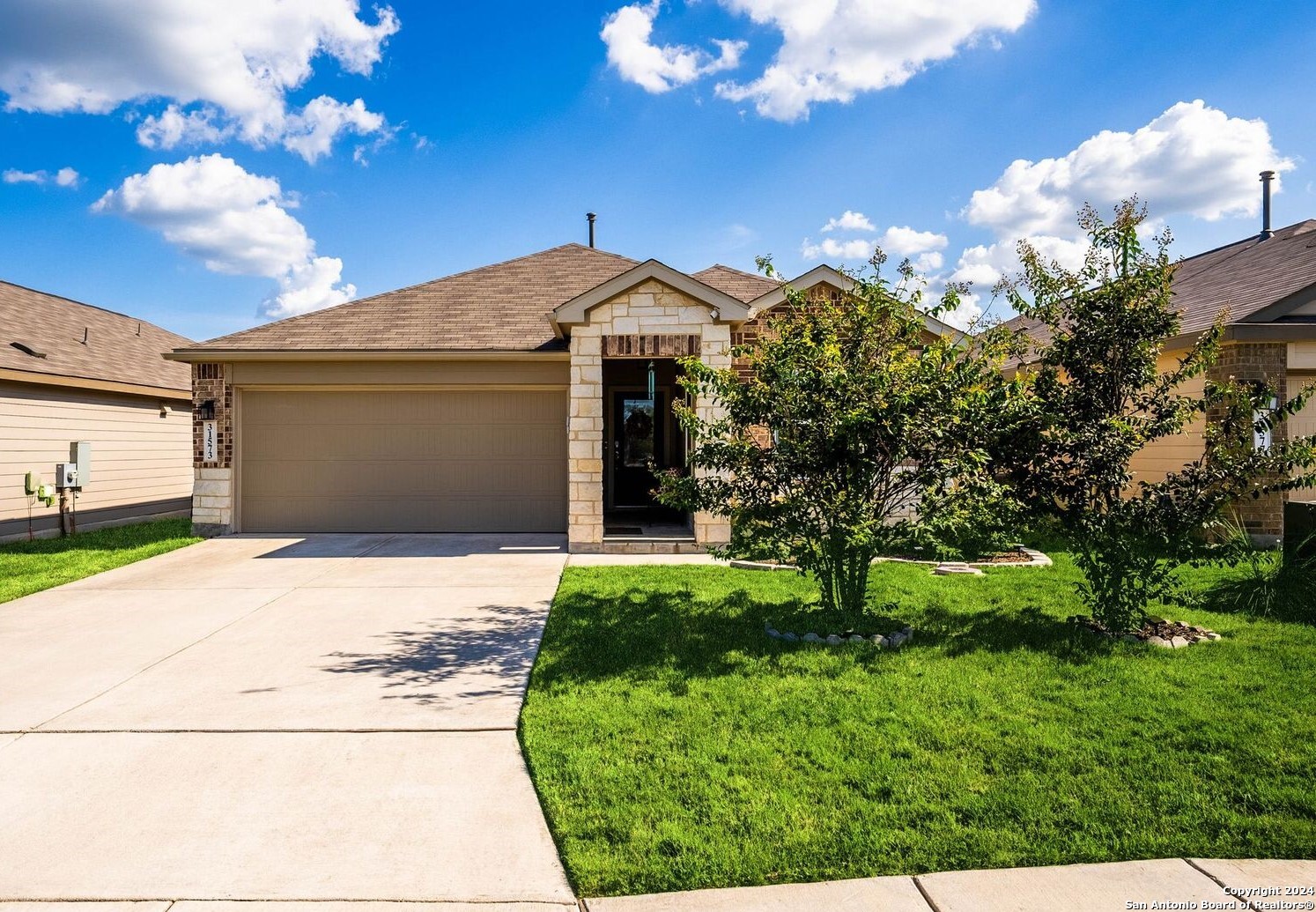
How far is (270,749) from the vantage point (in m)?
4.13

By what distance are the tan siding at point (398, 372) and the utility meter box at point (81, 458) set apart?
3.12 m

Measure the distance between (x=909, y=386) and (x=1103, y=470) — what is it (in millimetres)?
1793

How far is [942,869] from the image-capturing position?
2979mm

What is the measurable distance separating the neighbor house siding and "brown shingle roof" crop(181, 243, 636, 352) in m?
3.08

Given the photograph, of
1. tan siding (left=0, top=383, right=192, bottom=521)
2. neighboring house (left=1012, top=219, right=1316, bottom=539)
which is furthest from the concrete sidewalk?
tan siding (left=0, top=383, right=192, bottom=521)

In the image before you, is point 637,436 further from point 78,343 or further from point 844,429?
point 78,343

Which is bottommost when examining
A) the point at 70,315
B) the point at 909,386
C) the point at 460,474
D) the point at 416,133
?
the point at 460,474

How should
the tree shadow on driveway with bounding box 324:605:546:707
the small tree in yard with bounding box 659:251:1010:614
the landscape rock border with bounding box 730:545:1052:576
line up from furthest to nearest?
1. the landscape rock border with bounding box 730:545:1052:576
2. the small tree in yard with bounding box 659:251:1010:614
3. the tree shadow on driveway with bounding box 324:605:546:707

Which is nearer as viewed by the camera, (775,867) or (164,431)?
(775,867)

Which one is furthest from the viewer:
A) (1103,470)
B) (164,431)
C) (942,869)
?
(164,431)

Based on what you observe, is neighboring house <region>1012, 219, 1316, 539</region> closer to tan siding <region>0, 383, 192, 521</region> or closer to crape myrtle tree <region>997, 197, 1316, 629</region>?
crape myrtle tree <region>997, 197, 1316, 629</region>

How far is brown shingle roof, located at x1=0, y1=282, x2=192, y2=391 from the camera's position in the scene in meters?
12.7

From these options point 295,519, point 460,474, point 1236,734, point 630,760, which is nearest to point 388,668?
point 630,760

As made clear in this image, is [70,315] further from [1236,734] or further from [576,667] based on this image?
[1236,734]
